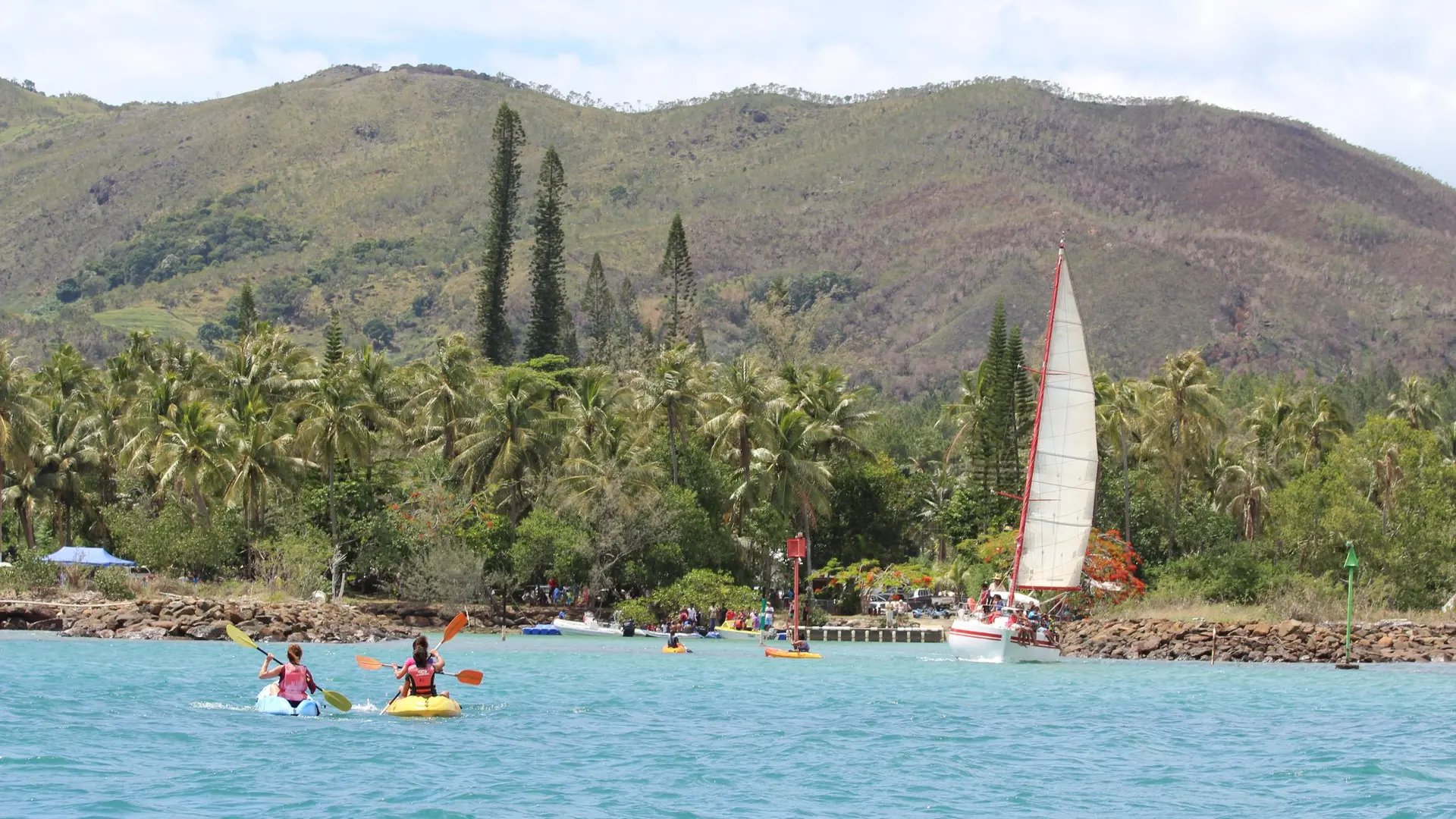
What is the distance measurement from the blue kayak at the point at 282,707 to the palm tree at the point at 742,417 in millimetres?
42785

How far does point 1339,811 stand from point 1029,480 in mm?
28244

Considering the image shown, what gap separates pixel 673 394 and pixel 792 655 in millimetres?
21601

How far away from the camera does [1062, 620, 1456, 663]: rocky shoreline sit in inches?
2044

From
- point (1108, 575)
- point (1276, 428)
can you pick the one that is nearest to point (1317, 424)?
point (1276, 428)

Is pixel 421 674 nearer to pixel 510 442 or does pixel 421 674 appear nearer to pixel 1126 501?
pixel 510 442

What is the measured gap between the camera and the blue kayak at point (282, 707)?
28.3 m

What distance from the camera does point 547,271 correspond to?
304 feet

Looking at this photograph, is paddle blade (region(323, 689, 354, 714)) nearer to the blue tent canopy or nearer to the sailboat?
the sailboat

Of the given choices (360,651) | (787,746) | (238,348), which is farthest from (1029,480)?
(238,348)

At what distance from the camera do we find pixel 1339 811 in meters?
22.0

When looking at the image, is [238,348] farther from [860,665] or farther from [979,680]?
[979,680]

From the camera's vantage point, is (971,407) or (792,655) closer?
(792,655)

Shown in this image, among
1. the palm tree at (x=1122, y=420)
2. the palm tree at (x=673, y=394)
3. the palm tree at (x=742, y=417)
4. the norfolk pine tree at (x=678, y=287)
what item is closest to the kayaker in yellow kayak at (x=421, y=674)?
the palm tree at (x=673, y=394)

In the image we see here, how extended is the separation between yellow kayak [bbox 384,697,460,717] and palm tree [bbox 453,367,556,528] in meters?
37.3
